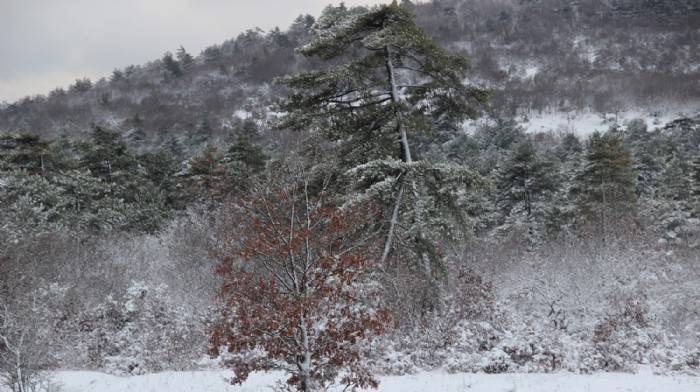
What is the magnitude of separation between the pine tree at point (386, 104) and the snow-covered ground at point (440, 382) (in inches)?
92.8

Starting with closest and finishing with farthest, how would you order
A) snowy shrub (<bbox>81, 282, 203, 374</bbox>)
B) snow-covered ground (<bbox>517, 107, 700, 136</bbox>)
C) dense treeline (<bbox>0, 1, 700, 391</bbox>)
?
dense treeline (<bbox>0, 1, 700, 391</bbox>) → snowy shrub (<bbox>81, 282, 203, 374</bbox>) → snow-covered ground (<bbox>517, 107, 700, 136</bbox>)

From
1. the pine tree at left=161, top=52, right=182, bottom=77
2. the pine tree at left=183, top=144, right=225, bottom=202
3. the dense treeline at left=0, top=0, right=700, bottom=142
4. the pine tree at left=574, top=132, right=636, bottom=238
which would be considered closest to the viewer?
the pine tree at left=574, top=132, right=636, bottom=238

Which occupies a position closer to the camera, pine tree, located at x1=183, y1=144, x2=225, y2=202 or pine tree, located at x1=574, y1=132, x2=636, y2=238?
pine tree, located at x1=574, y1=132, x2=636, y2=238

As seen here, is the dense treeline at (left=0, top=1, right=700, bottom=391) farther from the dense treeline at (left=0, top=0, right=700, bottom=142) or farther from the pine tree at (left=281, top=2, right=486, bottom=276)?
the dense treeline at (left=0, top=0, right=700, bottom=142)

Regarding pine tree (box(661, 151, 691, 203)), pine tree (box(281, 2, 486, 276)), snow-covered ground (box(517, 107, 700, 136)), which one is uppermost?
pine tree (box(281, 2, 486, 276))

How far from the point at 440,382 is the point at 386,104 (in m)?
5.36

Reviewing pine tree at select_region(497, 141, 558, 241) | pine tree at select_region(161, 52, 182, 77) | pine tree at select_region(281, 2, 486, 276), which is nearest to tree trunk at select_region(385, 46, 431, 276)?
pine tree at select_region(281, 2, 486, 276)

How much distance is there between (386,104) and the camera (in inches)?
365

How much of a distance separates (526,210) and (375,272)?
1608 cm

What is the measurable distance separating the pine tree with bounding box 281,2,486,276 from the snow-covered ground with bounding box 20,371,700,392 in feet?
7.74

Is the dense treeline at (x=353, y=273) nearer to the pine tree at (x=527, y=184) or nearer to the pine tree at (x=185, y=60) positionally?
the pine tree at (x=527, y=184)

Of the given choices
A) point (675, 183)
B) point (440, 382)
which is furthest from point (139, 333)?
point (675, 183)

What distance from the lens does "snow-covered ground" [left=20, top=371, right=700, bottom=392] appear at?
286 inches

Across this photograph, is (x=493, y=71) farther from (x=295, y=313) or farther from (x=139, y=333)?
(x=295, y=313)
